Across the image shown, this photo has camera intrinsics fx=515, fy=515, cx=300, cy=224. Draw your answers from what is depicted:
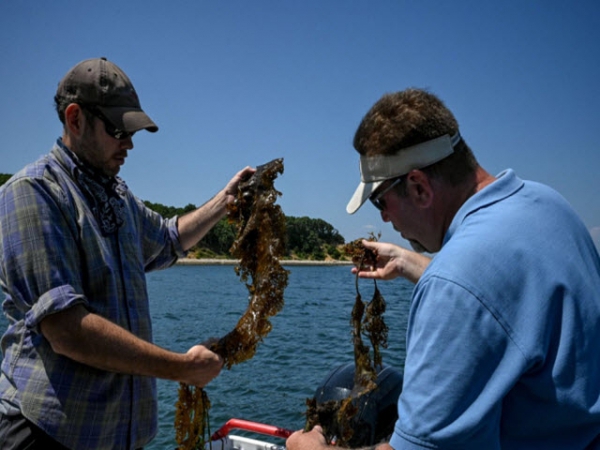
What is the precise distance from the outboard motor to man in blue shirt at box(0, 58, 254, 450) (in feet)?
2.95

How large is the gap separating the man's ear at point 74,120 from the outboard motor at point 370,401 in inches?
89.1

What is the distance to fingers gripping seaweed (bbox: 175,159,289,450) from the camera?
3543mm

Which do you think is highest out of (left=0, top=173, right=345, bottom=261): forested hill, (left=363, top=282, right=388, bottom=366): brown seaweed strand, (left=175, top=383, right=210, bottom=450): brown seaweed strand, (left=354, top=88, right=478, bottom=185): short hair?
(left=354, top=88, right=478, bottom=185): short hair

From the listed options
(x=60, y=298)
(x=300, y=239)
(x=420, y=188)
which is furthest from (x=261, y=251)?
(x=300, y=239)

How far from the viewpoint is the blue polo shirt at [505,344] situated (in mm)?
1593

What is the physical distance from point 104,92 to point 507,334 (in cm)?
249

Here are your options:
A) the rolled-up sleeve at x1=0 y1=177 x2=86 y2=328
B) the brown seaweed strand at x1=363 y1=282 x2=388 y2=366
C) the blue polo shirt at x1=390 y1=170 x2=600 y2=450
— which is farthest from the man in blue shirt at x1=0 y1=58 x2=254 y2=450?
the blue polo shirt at x1=390 y1=170 x2=600 y2=450

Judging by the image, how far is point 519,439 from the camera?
173 cm

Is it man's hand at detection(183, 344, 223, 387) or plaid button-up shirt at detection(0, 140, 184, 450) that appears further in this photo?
man's hand at detection(183, 344, 223, 387)

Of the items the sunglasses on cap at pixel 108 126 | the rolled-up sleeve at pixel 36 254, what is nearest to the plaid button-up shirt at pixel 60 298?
the rolled-up sleeve at pixel 36 254

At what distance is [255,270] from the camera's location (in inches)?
147

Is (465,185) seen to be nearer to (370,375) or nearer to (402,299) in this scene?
(370,375)

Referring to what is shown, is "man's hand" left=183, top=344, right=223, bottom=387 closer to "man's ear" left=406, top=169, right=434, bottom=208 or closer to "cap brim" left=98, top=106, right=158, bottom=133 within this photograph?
"cap brim" left=98, top=106, right=158, bottom=133

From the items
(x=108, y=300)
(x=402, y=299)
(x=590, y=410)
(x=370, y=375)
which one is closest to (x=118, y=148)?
(x=108, y=300)
